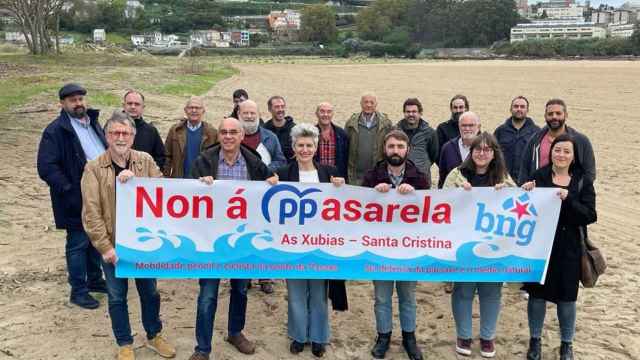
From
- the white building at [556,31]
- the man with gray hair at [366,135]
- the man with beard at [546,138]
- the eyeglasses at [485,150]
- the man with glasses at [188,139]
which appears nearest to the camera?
the eyeglasses at [485,150]

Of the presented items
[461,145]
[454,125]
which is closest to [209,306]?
[461,145]

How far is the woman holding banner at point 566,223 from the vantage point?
4.42m

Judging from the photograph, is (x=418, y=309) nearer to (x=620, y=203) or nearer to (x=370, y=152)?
(x=370, y=152)

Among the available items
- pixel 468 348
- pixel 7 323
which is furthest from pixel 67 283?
pixel 468 348

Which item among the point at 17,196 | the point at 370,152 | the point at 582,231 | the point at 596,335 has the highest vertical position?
the point at 370,152

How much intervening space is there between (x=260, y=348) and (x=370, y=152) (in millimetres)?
2513

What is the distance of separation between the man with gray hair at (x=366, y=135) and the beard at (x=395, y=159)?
175 cm

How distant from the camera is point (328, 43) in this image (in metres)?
152

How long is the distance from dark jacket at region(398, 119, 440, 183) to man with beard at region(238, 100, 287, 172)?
62.9 inches

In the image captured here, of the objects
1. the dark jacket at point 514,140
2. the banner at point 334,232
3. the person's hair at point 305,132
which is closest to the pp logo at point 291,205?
the banner at point 334,232

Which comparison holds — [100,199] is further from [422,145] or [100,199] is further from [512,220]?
[422,145]

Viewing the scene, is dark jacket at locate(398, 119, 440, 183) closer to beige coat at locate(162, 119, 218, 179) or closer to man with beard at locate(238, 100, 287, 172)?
man with beard at locate(238, 100, 287, 172)

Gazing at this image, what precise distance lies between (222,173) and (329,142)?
5.89ft

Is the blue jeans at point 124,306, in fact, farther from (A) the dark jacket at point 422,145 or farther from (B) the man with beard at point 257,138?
(A) the dark jacket at point 422,145
